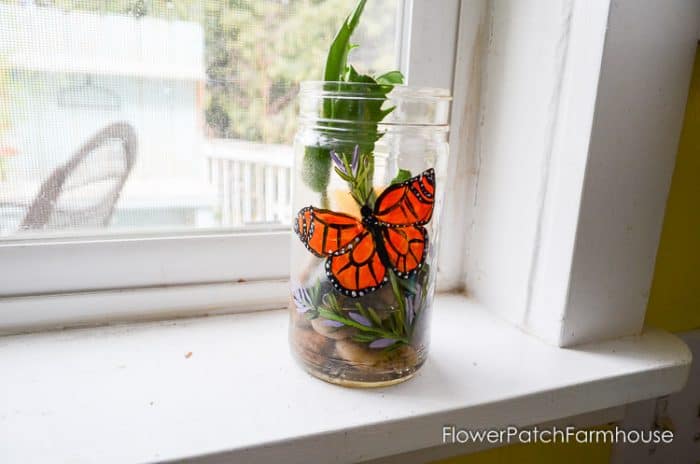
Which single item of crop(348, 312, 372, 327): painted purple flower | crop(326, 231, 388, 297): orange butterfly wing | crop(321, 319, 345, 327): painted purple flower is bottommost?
crop(321, 319, 345, 327): painted purple flower

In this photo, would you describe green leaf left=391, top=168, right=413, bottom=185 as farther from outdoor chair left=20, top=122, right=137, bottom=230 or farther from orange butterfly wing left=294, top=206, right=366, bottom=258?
outdoor chair left=20, top=122, right=137, bottom=230

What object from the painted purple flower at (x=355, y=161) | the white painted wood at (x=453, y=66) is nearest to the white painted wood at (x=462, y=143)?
the white painted wood at (x=453, y=66)

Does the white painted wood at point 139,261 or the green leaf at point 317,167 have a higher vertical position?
the green leaf at point 317,167

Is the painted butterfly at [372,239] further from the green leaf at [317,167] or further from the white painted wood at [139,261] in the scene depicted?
the white painted wood at [139,261]

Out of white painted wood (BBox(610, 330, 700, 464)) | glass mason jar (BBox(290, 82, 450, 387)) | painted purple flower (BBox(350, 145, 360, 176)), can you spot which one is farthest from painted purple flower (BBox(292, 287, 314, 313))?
white painted wood (BBox(610, 330, 700, 464))

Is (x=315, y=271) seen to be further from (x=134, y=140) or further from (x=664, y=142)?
(x=664, y=142)

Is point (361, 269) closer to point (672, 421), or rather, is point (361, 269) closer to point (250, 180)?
point (250, 180)

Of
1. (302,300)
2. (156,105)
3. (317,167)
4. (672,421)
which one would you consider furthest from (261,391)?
(672,421)

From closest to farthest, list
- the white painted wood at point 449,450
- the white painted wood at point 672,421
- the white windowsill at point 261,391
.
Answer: the white windowsill at point 261,391 → the white painted wood at point 449,450 → the white painted wood at point 672,421
